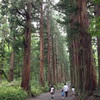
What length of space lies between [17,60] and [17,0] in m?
21.7

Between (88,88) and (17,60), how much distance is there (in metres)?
27.0

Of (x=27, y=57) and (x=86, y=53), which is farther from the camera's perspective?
(x=27, y=57)

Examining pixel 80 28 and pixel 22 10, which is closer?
pixel 80 28

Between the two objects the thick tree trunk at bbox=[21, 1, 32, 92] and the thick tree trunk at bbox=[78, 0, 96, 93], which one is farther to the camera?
the thick tree trunk at bbox=[21, 1, 32, 92]

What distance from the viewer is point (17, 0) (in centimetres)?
2012

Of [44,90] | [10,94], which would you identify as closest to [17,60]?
[44,90]

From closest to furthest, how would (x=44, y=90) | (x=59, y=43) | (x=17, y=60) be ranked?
(x=44, y=90) → (x=17, y=60) → (x=59, y=43)

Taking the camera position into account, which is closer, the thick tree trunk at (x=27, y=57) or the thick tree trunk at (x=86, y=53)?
the thick tree trunk at (x=86, y=53)

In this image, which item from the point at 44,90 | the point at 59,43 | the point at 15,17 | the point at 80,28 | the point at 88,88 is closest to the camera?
the point at 88,88

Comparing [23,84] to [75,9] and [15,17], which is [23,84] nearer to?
[15,17]

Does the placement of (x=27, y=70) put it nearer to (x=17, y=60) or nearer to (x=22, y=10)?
(x=22, y=10)

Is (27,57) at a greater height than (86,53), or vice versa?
(86,53)

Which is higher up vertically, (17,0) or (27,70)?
(17,0)

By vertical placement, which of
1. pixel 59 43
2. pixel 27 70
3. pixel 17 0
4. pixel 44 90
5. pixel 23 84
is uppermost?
pixel 17 0
